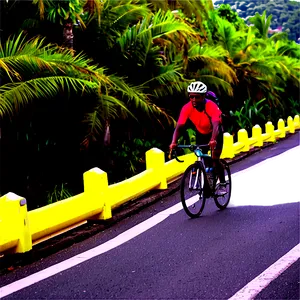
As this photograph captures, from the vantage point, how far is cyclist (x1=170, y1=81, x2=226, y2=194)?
7875mm

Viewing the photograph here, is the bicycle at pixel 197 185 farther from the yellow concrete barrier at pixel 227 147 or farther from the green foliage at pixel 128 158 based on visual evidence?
the yellow concrete barrier at pixel 227 147

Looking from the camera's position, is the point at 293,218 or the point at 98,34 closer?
the point at 293,218

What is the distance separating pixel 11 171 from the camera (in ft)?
40.4

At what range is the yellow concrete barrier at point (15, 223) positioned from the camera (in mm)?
6227

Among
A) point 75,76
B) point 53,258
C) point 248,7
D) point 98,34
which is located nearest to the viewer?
point 53,258

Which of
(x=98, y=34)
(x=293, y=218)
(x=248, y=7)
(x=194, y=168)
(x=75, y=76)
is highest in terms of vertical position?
(x=248, y=7)

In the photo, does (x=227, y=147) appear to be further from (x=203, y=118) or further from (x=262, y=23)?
(x=262, y=23)

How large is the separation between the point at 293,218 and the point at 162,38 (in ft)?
27.3

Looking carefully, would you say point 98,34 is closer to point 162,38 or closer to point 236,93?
point 162,38

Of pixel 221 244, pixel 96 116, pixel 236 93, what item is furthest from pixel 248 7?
pixel 221 244

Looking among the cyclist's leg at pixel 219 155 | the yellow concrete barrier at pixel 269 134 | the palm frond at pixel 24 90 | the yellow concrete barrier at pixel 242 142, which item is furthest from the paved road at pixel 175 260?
the yellow concrete barrier at pixel 269 134

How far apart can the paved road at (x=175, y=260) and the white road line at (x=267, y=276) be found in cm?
5

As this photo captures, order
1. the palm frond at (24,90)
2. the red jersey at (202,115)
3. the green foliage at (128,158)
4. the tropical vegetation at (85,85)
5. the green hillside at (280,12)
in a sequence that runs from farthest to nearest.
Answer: the green hillside at (280,12), the green foliage at (128,158), the tropical vegetation at (85,85), the palm frond at (24,90), the red jersey at (202,115)

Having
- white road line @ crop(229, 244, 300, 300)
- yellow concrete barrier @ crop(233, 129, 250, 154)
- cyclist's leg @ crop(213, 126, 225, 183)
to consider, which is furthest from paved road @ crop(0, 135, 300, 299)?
yellow concrete barrier @ crop(233, 129, 250, 154)
